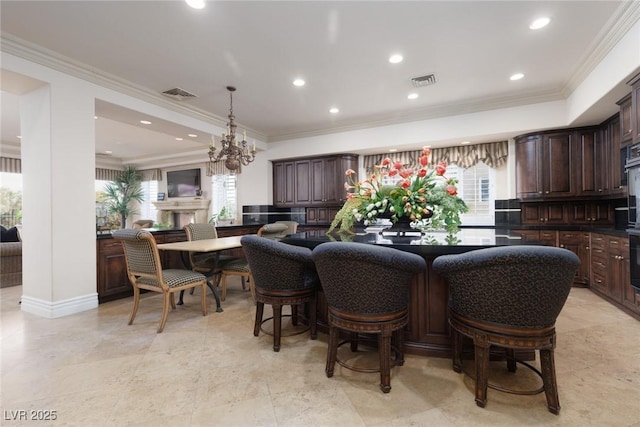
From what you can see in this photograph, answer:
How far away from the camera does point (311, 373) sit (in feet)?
6.50

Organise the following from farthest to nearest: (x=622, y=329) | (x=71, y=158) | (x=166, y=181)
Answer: (x=166, y=181) < (x=71, y=158) < (x=622, y=329)

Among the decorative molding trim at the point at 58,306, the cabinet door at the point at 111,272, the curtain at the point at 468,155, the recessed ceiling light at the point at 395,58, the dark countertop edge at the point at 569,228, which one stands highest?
the recessed ceiling light at the point at 395,58

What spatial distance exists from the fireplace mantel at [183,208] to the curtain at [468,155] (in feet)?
17.5

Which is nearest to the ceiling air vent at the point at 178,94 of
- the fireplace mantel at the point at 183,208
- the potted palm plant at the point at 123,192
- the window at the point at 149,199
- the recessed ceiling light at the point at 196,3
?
the recessed ceiling light at the point at 196,3

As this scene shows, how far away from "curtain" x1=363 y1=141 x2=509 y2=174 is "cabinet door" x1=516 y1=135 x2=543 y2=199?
31 cm

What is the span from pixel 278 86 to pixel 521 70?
300 centimetres

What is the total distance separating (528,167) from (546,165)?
224 mm

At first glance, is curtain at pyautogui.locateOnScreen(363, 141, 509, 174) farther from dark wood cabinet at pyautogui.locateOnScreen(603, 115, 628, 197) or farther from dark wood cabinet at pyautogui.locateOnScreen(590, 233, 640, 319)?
dark wood cabinet at pyautogui.locateOnScreen(590, 233, 640, 319)

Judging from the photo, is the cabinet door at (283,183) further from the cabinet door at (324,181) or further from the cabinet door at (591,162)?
the cabinet door at (591,162)

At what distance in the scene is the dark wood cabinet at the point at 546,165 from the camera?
171 inches

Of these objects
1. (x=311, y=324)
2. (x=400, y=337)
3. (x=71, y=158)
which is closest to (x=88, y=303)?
(x=71, y=158)

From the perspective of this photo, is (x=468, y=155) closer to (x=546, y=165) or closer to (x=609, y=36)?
(x=546, y=165)

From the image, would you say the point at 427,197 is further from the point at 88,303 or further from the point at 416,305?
the point at 88,303

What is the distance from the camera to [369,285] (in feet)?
5.49
